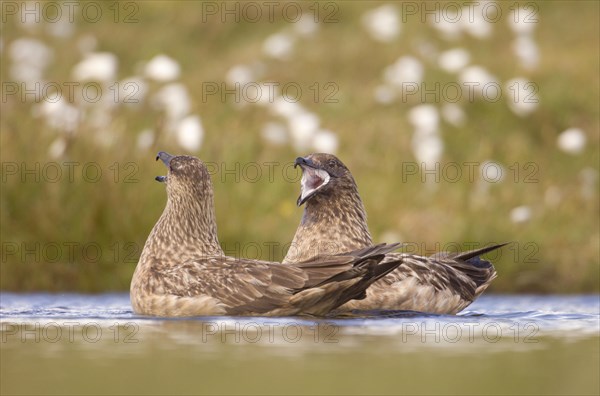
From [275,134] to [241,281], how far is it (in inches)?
290

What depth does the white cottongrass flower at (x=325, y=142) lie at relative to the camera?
1730 centimetres

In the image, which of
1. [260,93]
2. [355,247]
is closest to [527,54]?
[260,93]

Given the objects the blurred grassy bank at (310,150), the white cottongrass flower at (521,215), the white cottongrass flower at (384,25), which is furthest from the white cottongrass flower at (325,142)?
the white cottongrass flower at (384,25)

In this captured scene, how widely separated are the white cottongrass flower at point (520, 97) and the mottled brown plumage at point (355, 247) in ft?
24.2

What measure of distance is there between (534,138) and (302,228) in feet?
26.4


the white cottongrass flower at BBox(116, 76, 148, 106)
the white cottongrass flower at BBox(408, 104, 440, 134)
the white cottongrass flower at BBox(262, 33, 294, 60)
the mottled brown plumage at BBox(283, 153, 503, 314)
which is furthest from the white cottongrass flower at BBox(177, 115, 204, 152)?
the white cottongrass flower at BBox(262, 33, 294, 60)

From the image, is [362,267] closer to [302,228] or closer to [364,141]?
[302,228]

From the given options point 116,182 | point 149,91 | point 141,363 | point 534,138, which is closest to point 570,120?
point 534,138

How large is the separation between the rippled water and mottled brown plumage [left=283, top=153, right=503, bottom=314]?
0.24 metres

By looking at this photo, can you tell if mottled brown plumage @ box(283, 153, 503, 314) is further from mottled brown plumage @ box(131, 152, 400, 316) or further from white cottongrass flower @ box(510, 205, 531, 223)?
white cottongrass flower @ box(510, 205, 531, 223)

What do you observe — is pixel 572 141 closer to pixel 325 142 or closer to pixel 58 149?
pixel 325 142

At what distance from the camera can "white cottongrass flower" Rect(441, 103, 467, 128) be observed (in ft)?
63.9

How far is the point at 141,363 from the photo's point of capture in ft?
26.7

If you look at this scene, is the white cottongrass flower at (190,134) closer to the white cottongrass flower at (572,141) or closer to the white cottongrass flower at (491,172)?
the white cottongrass flower at (491,172)
